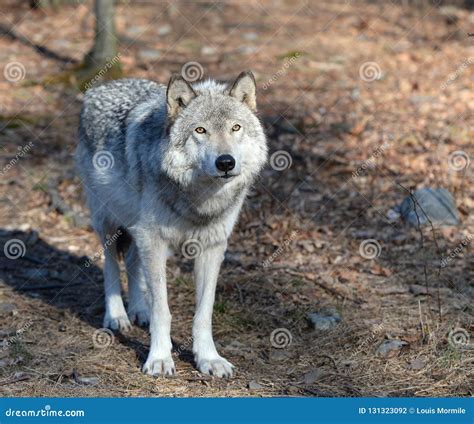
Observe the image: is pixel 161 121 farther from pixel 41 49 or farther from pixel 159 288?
pixel 41 49

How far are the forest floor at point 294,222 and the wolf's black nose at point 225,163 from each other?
1.52 meters

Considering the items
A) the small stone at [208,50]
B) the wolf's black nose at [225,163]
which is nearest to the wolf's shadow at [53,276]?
the wolf's black nose at [225,163]

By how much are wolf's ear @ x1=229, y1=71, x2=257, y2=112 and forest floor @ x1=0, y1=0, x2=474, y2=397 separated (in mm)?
1831

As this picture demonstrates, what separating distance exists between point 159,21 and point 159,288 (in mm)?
10691

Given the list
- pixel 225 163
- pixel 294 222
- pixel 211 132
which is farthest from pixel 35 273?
pixel 225 163

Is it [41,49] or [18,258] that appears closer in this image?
[18,258]

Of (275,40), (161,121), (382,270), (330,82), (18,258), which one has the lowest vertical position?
(18,258)

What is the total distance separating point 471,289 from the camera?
6.70 metres

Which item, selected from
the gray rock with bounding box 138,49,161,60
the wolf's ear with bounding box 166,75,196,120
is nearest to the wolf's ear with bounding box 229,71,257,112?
the wolf's ear with bounding box 166,75,196,120

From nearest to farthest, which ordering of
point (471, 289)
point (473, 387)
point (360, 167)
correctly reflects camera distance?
point (473, 387)
point (471, 289)
point (360, 167)

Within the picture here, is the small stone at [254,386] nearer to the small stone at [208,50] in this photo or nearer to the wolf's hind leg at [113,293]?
the wolf's hind leg at [113,293]

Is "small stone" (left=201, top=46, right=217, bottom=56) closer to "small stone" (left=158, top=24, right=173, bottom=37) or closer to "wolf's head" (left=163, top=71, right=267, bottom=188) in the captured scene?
"small stone" (left=158, top=24, right=173, bottom=37)

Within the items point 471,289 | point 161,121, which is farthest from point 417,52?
point 161,121

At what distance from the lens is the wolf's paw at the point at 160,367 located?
554 centimetres
